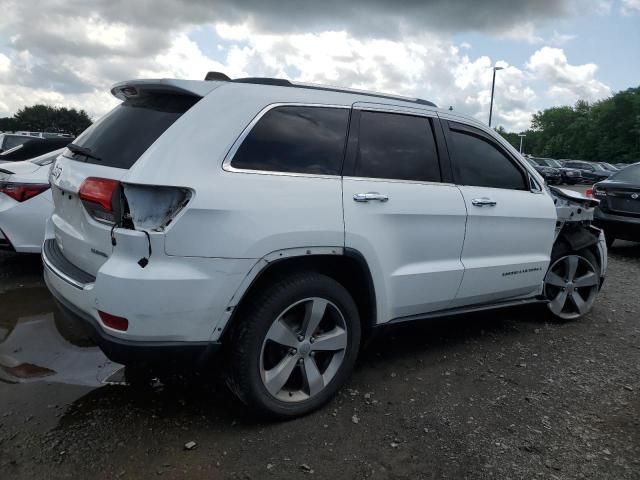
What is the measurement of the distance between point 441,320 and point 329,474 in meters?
1.52

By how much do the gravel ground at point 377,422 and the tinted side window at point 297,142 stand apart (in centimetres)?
119

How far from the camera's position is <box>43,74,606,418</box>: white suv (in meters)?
2.47

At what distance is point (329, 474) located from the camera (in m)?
2.52

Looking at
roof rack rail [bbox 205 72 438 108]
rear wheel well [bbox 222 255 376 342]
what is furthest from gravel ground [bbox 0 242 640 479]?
roof rack rail [bbox 205 72 438 108]

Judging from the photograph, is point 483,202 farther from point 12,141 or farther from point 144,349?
point 12,141

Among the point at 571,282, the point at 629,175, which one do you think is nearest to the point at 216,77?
the point at 571,282

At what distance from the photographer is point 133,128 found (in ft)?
9.32

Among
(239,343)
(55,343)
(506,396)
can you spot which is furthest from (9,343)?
(506,396)

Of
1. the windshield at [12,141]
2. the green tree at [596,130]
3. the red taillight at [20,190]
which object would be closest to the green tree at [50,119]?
the green tree at [596,130]

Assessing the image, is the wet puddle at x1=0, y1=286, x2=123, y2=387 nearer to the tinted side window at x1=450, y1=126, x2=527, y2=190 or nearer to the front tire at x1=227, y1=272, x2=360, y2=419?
the front tire at x1=227, y1=272, x2=360, y2=419

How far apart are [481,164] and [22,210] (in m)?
4.31

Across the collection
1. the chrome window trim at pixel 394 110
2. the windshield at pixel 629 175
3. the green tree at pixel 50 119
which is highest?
the green tree at pixel 50 119

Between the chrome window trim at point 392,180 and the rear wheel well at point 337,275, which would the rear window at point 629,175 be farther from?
the rear wheel well at point 337,275

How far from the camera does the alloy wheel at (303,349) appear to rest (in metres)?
2.82
